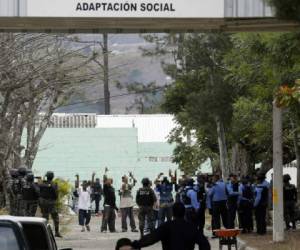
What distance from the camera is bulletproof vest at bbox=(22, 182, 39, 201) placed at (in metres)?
29.3

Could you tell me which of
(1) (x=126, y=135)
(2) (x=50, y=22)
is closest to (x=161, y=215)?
(2) (x=50, y=22)

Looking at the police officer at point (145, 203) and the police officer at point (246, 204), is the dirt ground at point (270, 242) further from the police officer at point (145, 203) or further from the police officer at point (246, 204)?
the police officer at point (145, 203)

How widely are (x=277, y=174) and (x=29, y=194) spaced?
22.1 ft

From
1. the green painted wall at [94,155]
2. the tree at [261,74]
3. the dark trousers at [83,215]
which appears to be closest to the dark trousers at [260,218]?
the tree at [261,74]

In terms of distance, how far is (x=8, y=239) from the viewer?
12.7 metres

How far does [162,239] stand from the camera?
14172 millimetres

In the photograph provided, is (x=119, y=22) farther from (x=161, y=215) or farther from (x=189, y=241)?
(x=161, y=215)

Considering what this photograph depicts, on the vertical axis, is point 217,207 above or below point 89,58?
below

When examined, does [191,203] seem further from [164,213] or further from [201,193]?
[164,213]

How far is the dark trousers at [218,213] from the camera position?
103 ft

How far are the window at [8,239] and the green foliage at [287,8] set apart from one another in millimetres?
5653

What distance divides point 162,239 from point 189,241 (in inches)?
13.3

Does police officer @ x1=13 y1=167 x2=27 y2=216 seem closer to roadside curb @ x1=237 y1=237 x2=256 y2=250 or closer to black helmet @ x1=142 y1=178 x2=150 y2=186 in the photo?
black helmet @ x1=142 y1=178 x2=150 y2=186

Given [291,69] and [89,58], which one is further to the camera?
[89,58]
